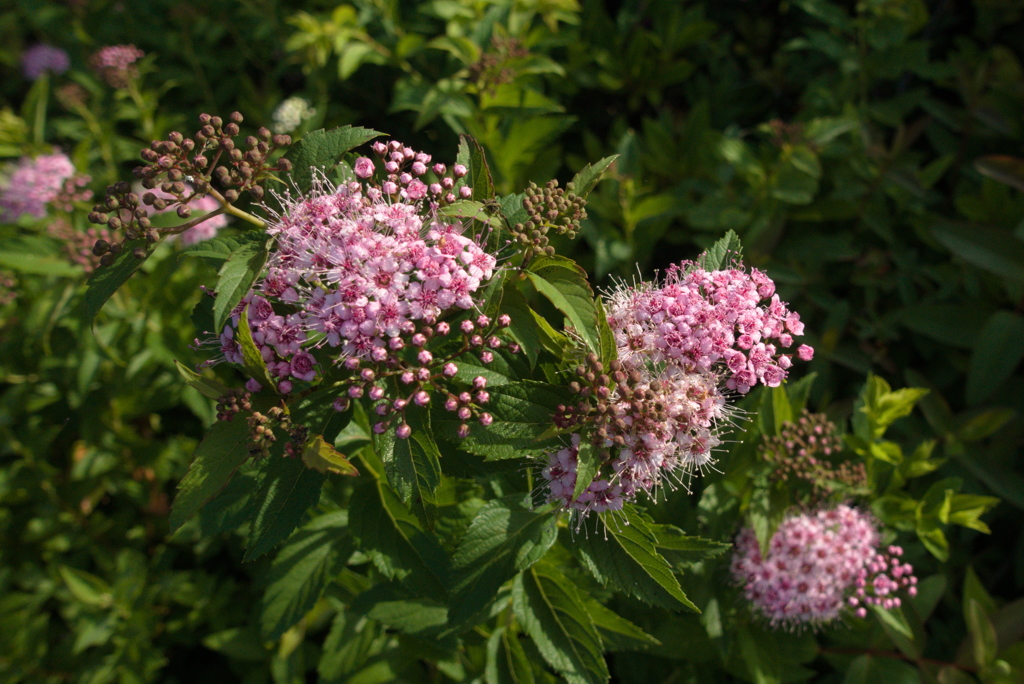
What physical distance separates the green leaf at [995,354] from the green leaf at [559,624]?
7.65ft

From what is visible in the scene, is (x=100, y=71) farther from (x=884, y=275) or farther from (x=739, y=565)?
(x=884, y=275)

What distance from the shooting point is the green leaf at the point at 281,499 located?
1471 millimetres

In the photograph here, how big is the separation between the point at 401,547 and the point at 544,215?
100cm

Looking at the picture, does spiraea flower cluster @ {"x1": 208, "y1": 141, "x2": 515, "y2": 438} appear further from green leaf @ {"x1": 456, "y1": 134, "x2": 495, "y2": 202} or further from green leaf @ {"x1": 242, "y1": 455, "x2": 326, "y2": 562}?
green leaf @ {"x1": 242, "y1": 455, "x2": 326, "y2": 562}

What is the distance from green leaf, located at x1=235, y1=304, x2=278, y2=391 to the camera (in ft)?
4.57

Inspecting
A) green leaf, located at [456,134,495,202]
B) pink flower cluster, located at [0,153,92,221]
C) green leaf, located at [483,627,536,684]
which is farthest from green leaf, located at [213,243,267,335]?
pink flower cluster, located at [0,153,92,221]

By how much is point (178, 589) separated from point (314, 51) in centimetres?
293

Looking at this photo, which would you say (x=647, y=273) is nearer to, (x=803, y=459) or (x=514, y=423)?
(x=803, y=459)

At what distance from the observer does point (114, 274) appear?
140cm

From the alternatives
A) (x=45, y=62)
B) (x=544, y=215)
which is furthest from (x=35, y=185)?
(x=544, y=215)

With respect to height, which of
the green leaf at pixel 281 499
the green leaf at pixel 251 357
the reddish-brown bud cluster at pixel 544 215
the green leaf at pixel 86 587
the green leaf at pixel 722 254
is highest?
the reddish-brown bud cluster at pixel 544 215

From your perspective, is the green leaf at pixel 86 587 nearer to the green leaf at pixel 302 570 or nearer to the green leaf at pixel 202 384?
the green leaf at pixel 302 570

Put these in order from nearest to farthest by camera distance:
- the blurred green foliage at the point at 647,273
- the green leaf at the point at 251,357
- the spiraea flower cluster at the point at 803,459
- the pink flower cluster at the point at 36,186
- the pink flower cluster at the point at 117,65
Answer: the green leaf at the point at 251,357 < the spiraea flower cluster at the point at 803,459 < the blurred green foliage at the point at 647,273 < the pink flower cluster at the point at 36,186 < the pink flower cluster at the point at 117,65

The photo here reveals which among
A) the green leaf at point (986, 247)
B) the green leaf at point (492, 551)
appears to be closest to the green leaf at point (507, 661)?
the green leaf at point (492, 551)
